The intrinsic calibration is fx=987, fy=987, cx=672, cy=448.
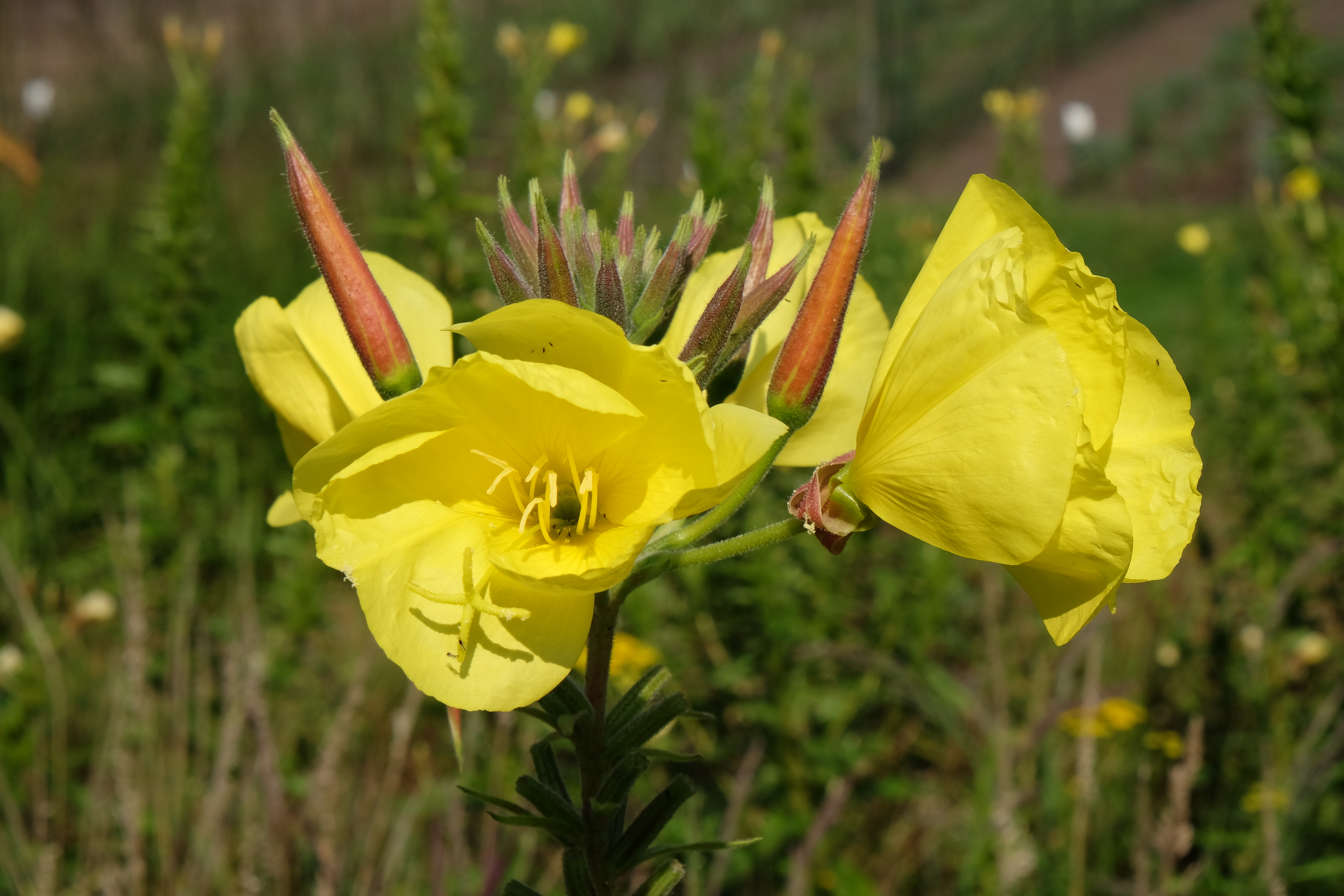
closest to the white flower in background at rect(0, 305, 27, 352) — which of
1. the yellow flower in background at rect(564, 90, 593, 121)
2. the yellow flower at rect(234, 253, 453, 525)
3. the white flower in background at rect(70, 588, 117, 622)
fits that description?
the white flower in background at rect(70, 588, 117, 622)

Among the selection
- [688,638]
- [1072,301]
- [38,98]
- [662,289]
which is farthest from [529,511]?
[38,98]

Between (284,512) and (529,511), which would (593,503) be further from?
(284,512)

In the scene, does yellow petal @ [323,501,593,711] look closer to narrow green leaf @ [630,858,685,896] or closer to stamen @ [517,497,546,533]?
stamen @ [517,497,546,533]

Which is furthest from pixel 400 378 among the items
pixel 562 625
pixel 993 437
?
pixel 993 437

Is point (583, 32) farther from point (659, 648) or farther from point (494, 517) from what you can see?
point (494, 517)

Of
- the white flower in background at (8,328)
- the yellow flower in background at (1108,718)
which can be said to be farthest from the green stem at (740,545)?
→ the white flower in background at (8,328)
